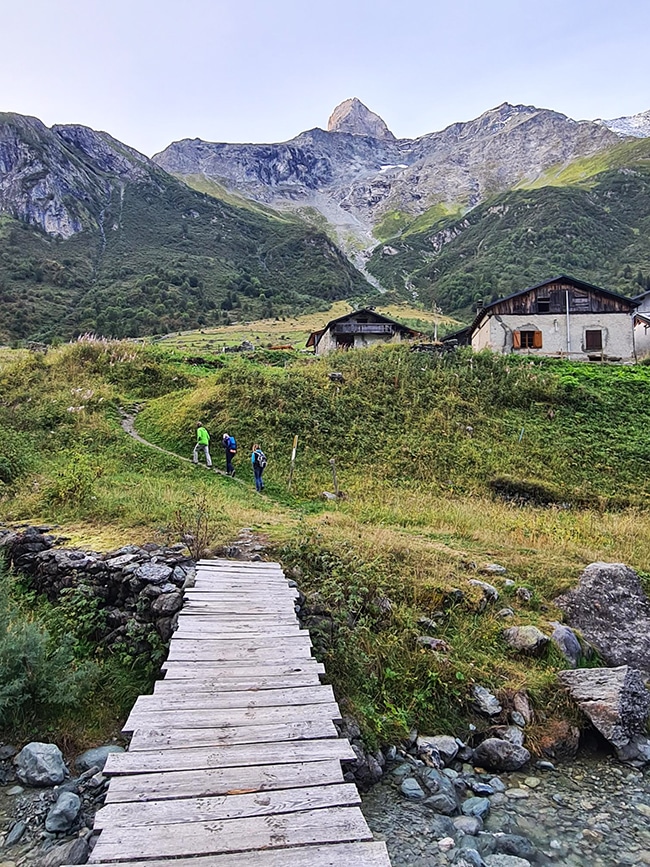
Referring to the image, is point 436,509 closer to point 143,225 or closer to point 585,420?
point 585,420

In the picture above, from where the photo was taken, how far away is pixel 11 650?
5.85 m

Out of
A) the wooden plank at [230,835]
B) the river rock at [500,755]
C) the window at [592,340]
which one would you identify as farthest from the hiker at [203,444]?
the window at [592,340]

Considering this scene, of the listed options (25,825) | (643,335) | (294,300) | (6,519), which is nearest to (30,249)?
(294,300)

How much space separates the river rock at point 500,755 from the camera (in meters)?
6.05

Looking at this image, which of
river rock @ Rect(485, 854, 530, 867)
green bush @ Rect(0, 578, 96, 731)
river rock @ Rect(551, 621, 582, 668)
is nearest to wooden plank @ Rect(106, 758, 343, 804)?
river rock @ Rect(485, 854, 530, 867)

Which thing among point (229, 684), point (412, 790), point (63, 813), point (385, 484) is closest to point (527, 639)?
point (412, 790)

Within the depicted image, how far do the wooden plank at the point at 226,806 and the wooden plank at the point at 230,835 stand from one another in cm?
5

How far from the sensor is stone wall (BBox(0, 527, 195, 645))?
697 cm

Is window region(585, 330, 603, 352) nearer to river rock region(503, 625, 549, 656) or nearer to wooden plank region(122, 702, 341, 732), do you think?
river rock region(503, 625, 549, 656)

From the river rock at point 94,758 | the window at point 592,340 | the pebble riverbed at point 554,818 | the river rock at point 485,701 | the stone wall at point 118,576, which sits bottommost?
the pebble riverbed at point 554,818

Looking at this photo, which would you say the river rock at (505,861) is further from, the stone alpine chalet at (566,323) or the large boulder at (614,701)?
the stone alpine chalet at (566,323)

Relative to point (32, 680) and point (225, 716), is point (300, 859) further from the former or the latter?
point (32, 680)

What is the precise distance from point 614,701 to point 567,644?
1.35m

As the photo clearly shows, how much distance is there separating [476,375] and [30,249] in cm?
11708
